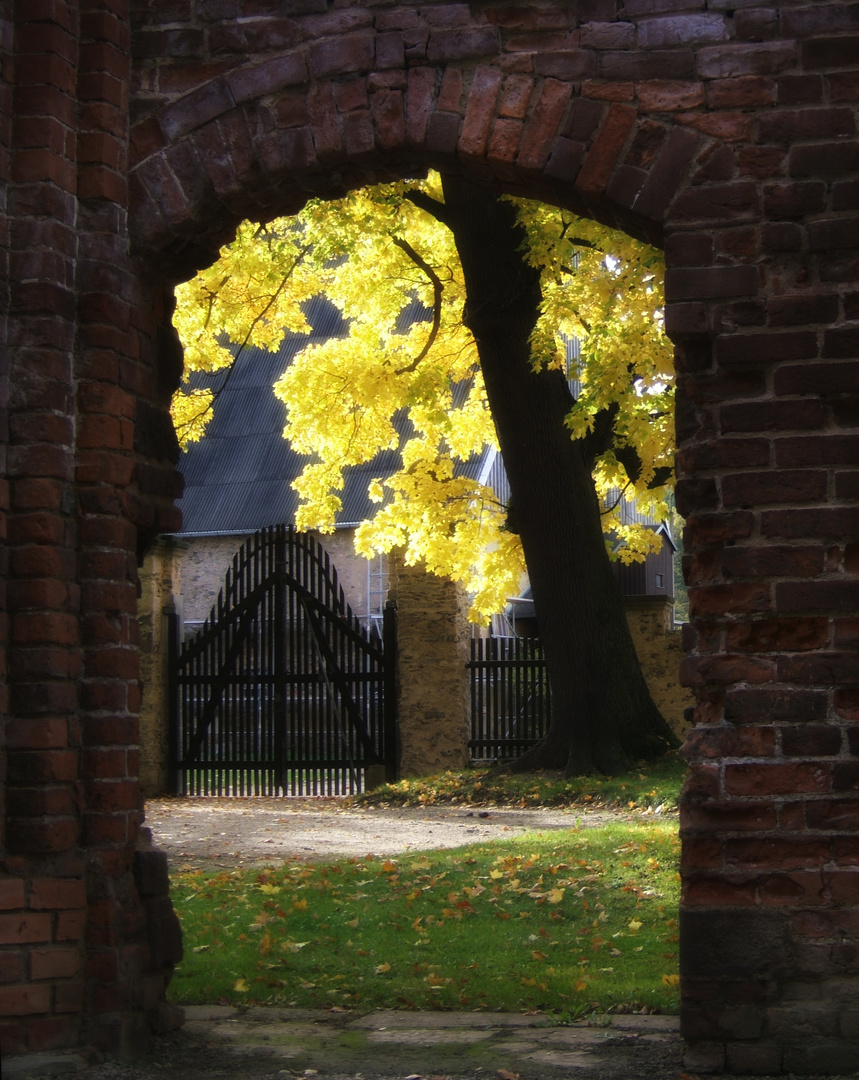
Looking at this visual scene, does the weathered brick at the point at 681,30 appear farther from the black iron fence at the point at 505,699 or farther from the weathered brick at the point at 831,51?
the black iron fence at the point at 505,699

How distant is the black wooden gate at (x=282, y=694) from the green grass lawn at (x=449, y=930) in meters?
5.61

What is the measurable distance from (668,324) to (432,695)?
10.4 metres

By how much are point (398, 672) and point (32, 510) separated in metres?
10.2

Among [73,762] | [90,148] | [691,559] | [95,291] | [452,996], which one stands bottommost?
[452,996]

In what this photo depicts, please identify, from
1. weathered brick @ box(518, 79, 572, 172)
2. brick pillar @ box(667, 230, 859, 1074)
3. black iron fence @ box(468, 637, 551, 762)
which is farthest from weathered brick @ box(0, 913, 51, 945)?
black iron fence @ box(468, 637, 551, 762)

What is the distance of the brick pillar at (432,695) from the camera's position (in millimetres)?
14156

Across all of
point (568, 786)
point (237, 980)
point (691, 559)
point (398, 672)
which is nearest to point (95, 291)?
point (691, 559)

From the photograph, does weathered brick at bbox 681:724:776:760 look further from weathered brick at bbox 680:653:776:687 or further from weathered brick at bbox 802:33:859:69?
weathered brick at bbox 802:33:859:69

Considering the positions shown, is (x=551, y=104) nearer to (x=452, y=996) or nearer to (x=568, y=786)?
(x=452, y=996)

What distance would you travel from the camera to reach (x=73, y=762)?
Result: 4.21m

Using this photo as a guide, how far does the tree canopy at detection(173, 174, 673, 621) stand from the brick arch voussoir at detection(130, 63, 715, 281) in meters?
6.74

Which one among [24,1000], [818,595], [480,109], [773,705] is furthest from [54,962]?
[480,109]

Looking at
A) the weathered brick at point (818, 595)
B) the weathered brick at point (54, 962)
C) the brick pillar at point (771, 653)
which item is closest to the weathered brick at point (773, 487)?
the brick pillar at point (771, 653)

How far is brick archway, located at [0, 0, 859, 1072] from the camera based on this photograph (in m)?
3.92
